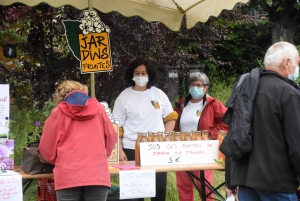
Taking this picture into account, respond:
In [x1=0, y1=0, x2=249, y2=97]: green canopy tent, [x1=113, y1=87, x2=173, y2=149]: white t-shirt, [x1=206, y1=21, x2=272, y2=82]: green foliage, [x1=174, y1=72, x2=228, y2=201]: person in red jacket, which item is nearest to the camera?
[x1=113, y1=87, x2=173, y2=149]: white t-shirt

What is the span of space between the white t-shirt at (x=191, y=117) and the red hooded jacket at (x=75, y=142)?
162cm

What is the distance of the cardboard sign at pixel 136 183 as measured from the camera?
447 cm

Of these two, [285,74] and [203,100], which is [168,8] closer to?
[203,100]

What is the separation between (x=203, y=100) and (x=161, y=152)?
0.97 meters

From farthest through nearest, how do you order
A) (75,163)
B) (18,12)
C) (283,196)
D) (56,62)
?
(56,62) → (18,12) → (75,163) → (283,196)

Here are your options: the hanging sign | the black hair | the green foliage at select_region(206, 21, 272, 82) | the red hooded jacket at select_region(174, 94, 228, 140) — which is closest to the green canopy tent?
the hanging sign

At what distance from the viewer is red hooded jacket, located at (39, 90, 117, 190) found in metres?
3.92

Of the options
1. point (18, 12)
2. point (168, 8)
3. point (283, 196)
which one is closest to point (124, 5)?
point (168, 8)

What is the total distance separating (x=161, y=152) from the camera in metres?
4.75

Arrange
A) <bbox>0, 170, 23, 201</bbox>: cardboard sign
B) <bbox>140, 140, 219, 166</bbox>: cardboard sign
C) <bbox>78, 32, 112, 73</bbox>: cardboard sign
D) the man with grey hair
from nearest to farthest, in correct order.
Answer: the man with grey hair
<bbox>0, 170, 23, 201</bbox>: cardboard sign
<bbox>140, 140, 219, 166</bbox>: cardboard sign
<bbox>78, 32, 112, 73</bbox>: cardboard sign

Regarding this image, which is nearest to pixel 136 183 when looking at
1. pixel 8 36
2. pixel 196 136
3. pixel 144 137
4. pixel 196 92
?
pixel 144 137

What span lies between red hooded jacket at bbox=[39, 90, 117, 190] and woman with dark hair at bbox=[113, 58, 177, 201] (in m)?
1.24

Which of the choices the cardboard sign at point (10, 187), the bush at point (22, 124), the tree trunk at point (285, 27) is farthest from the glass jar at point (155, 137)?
the tree trunk at point (285, 27)

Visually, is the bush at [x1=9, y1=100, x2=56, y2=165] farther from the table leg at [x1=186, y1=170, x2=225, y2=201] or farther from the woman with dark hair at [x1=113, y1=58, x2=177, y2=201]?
the table leg at [x1=186, y1=170, x2=225, y2=201]
